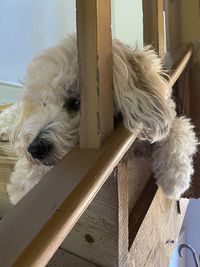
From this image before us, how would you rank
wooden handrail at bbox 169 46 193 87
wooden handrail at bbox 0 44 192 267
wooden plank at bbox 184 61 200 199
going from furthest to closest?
1. wooden plank at bbox 184 61 200 199
2. wooden handrail at bbox 169 46 193 87
3. wooden handrail at bbox 0 44 192 267

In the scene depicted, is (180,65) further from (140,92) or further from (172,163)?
(140,92)

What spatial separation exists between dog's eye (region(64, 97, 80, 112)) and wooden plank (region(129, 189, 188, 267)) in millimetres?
360

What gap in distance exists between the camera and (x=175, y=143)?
1.38 m

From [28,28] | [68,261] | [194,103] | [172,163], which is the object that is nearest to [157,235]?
[172,163]

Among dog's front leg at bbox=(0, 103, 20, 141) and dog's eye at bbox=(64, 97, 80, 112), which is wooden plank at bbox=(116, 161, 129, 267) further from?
dog's front leg at bbox=(0, 103, 20, 141)

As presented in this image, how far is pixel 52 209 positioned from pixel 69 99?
0.64 meters

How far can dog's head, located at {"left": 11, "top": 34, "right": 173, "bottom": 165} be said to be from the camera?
3.42 feet

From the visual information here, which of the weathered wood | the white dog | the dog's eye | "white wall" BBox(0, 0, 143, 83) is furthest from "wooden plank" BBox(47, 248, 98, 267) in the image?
"white wall" BBox(0, 0, 143, 83)

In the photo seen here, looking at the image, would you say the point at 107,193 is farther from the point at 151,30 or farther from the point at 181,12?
the point at 181,12

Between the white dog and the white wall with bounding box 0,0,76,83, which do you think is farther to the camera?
the white wall with bounding box 0,0,76,83

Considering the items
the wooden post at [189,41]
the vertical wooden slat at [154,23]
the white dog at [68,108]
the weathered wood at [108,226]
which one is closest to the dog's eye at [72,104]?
the white dog at [68,108]

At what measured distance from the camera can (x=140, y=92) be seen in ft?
3.52

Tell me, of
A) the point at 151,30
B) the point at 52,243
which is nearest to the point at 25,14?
the point at 151,30

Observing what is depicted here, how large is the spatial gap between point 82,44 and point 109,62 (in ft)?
0.27
